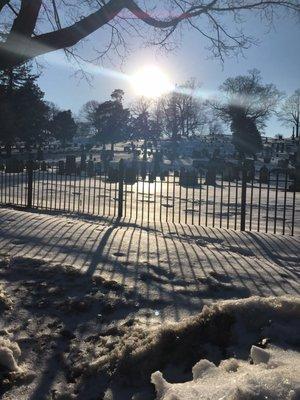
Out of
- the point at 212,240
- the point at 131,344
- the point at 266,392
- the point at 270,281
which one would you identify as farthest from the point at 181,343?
the point at 212,240

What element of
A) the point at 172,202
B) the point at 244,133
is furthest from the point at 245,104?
the point at 172,202

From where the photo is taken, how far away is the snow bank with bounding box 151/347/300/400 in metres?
2.32

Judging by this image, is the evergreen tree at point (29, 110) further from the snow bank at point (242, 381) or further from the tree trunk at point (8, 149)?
the snow bank at point (242, 381)

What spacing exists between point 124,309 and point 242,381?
85.3 inches

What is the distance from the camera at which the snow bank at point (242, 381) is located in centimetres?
232

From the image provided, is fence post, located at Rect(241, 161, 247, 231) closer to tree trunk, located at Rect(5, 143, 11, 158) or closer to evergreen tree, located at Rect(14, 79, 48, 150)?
evergreen tree, located at Rect(14, 79, 48, 150)

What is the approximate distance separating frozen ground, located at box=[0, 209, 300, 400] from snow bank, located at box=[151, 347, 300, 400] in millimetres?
25

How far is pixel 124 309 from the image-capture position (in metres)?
4.49

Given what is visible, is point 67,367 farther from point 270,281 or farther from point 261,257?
point 261,257

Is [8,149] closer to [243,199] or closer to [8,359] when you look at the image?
[243,199]

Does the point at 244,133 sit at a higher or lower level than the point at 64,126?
lower

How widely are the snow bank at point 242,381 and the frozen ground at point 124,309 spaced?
0.08ft

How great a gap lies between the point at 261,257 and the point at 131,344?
425cm

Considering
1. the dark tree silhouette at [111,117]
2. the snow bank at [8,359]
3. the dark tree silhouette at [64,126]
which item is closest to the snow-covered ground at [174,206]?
the snow bank at [8,359]
